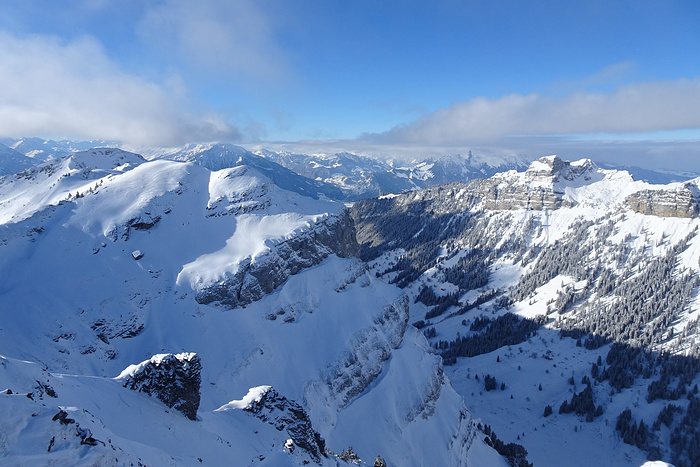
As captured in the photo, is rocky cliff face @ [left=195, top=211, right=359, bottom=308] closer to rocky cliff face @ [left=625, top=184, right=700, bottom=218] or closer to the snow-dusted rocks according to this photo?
the snow-dusted rocks

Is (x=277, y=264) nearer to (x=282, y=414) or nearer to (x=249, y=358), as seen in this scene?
(x=249, y=358)

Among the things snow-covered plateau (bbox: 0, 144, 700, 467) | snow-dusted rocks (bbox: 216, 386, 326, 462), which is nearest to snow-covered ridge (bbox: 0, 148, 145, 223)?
snow-covered plateau (bbox: 0, 144, 700, 467)

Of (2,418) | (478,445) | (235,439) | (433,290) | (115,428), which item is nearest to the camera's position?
(2,418)

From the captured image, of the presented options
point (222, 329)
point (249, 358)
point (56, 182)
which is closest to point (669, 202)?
point (249, 358)

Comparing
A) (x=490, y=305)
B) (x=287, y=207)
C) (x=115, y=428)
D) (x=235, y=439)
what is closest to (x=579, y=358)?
(x=490, y=305)

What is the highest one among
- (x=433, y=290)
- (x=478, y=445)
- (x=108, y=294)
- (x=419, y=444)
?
(x=108, y=294)

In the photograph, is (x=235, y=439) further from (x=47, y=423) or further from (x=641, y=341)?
(x=641, y=341)

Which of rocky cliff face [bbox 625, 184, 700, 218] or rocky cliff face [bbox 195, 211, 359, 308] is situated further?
rocky cliff face [bbox 625, 184, 700, 218]
